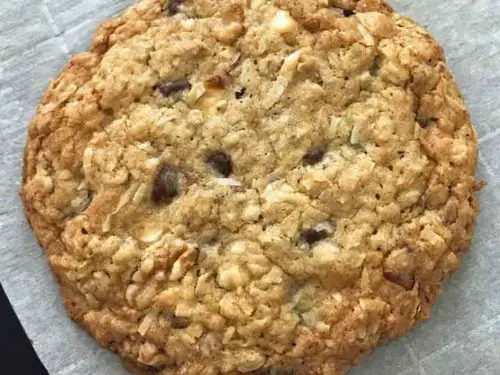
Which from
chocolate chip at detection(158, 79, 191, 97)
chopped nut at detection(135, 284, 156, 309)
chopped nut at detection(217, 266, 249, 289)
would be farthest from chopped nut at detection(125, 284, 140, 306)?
chocolate chip at detection(158, 79, 191, 97)

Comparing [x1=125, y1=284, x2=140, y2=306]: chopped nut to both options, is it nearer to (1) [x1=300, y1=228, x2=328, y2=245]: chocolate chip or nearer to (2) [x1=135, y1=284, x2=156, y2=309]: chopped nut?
(2) [x1=135, y1=284, x2=156, y2=309]: chopped nut

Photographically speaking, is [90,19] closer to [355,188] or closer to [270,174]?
[270,174]

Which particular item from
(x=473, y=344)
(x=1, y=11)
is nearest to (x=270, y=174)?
(x=473, y=344)

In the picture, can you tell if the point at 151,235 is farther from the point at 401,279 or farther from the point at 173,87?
the point at 401,279

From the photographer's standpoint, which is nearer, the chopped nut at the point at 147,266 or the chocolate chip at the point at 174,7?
the chopped nut at the point at 147,266

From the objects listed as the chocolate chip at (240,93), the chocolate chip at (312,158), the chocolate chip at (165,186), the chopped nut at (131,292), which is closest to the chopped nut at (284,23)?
the chocolate chip at (240,93)

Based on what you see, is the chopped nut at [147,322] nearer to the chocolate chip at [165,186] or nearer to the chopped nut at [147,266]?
the chopped nut at [147,266]
